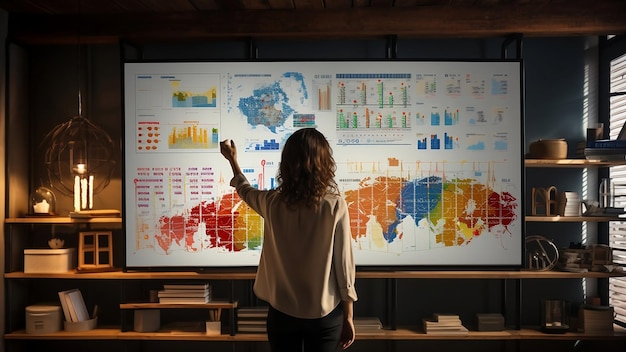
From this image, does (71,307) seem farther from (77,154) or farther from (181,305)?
(77,154)

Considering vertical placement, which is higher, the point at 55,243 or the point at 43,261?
the point at 55,243

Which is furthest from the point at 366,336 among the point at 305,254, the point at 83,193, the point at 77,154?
the point at 77,154

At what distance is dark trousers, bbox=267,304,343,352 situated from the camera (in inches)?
95.0

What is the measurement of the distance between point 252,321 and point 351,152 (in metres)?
1.36

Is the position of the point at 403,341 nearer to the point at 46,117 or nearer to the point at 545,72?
the point at 545,72

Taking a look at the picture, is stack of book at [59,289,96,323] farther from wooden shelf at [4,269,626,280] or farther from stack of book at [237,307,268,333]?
stack of book at [237,307,268,333]

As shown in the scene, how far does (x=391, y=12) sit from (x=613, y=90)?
5.85 ft

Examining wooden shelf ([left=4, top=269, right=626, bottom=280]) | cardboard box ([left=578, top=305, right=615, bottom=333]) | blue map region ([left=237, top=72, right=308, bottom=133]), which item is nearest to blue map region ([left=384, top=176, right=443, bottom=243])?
wooden shelf ([left=4, top=269, right=626, bottom=280])

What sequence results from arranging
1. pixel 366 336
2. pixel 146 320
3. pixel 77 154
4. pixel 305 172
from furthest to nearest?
pixel 77 154, pixel 146 320, pixel 366 336, pixel 305 172

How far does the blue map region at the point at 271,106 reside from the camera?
4.07 metres

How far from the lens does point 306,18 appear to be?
412 cm

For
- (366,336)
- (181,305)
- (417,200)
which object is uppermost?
(417,200)

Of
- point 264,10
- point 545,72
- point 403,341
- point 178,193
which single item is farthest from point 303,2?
point 403,341

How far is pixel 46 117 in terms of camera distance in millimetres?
4500
